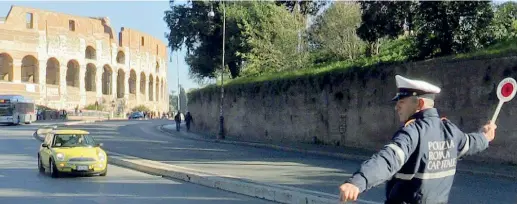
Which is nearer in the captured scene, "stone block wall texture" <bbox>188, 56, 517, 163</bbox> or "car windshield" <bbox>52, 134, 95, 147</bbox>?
"car windshield" <bbox>52, 134, 95, 147</bbox>

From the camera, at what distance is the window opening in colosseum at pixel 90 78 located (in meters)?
91.6

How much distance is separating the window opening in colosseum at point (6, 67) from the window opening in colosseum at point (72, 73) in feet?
28.9

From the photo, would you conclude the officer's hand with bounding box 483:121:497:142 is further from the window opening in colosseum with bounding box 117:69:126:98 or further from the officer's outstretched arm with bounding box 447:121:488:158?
the window opening in colosseum with bounding box 117:69:126:98

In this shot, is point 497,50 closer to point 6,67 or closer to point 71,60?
point 6,67

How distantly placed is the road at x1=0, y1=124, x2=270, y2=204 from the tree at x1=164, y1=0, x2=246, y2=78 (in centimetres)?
2788

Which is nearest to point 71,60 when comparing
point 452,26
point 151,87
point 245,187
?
point 151,87

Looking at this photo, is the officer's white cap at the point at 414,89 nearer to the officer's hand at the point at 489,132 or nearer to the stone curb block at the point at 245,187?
the officer's hand at the point at 489,132

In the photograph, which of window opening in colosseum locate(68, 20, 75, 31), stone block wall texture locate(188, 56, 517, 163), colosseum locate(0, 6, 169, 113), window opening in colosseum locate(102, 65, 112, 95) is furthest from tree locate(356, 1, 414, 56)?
window opening in colosseum locate(102, 65, 112, 95)

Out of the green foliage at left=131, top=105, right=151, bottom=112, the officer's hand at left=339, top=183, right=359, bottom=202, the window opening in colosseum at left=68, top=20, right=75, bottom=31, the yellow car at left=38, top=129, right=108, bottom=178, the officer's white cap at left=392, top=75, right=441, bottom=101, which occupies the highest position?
the window opening in colosseum at left=68, top=20, right=75, bottom=31

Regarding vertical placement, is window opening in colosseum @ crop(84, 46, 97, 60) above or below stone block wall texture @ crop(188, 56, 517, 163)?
above

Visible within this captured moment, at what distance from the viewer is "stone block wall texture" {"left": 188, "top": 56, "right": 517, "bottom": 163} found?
782 inches

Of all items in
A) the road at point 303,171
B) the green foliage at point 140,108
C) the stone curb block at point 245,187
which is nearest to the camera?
the stone curb block at point 245,187

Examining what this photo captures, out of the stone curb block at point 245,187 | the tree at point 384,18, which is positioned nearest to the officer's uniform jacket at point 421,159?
the stone curb block at point 245,187

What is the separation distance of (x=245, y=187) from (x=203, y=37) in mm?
36594
